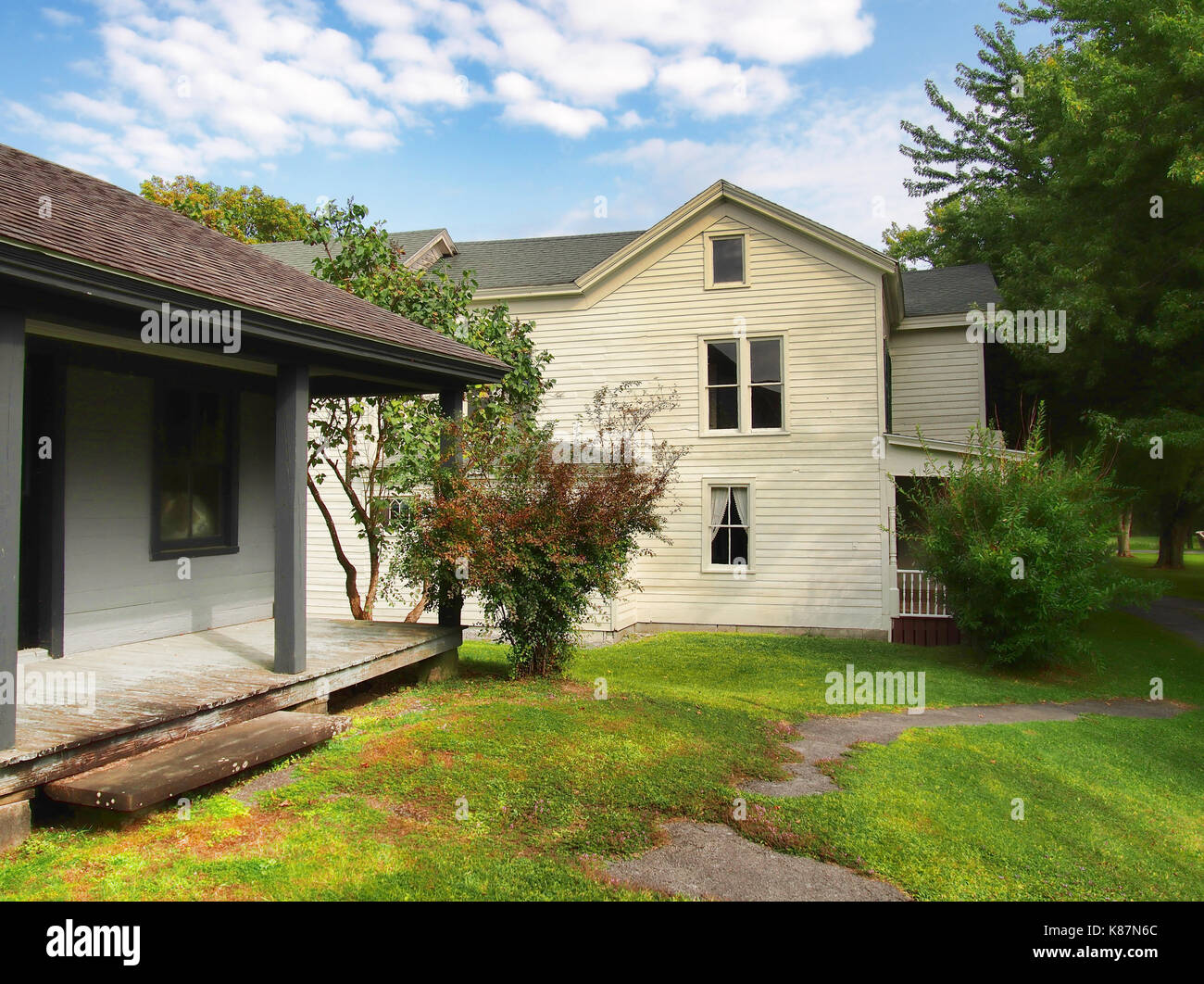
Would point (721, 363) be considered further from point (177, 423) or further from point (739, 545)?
point (177, 423)

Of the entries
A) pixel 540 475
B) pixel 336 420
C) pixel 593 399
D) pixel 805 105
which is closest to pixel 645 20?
pixel 805 105

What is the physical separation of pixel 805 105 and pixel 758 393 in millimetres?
5220

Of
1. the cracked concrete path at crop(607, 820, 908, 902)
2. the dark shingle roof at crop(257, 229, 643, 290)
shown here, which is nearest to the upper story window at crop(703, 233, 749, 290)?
the dark shingle roof at crop(257, 229, 643, 290)

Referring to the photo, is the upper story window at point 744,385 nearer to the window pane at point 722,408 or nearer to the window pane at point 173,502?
the window pane at point 722,408

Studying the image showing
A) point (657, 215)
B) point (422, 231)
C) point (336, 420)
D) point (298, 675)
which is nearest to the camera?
point (298, 675)

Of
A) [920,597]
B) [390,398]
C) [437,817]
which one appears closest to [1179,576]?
→ [920,597]

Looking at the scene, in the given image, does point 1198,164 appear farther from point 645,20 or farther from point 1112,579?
point 645,20

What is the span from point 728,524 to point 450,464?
28.4 ft

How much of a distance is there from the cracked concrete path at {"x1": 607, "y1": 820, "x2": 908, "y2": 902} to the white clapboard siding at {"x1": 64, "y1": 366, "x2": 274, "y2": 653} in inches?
225

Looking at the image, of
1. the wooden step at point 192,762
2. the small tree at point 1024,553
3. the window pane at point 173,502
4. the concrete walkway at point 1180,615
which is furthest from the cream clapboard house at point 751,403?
the wooden step at point 192,762

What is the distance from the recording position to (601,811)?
17.0ft

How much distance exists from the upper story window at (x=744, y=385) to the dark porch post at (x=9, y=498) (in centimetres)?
1302

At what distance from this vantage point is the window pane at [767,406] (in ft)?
53.3

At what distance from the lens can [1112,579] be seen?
12031mm
